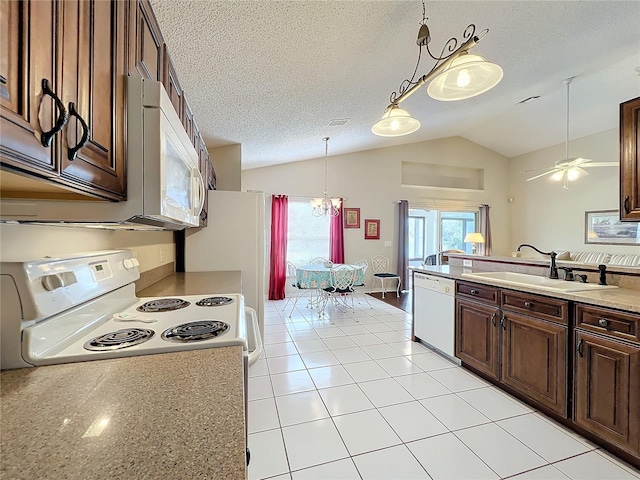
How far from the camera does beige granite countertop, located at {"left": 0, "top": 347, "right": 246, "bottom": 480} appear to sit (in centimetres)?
48

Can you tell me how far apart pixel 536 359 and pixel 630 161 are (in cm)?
144

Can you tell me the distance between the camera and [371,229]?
6469 millimetres

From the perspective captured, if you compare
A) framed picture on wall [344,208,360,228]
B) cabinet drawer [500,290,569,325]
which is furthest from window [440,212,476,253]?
cabinet drawer [500,290,569,325]

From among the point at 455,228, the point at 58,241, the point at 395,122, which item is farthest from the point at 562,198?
the point at 58,241

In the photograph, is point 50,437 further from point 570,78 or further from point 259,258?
point 570,78

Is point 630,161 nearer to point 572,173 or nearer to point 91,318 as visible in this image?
point 91,318

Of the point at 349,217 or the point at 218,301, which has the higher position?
the point at 349,217

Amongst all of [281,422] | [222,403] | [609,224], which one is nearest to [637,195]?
[222,403]

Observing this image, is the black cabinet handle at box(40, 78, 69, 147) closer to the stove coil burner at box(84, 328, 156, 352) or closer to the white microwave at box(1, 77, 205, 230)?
the white microwave at box(1, 77, 205, 230)

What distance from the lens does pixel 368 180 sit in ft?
21.1

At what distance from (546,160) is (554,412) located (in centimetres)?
698

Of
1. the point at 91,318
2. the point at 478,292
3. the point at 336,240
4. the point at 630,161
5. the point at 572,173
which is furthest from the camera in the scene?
the point at 336,240

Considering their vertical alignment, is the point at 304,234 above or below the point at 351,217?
below

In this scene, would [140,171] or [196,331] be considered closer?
[140,171]
